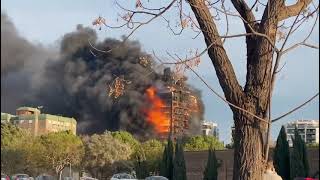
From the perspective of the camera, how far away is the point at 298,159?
84.4 feet

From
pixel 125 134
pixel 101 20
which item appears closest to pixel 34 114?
pixel 125 134

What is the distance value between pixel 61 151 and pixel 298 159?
1142 inches

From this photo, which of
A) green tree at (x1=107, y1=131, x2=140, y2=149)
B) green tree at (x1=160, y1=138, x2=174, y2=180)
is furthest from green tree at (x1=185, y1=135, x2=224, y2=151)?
green tree at (x1=160, y1=138, x2=174, y2=180)

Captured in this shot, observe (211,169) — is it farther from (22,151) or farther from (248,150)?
(248,150)

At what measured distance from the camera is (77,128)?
53.8 meters

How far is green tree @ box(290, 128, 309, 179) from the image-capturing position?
25448 millimetres

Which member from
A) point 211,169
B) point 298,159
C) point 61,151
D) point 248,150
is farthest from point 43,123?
point 248,150

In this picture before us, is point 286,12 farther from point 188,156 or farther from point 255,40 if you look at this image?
point 188,156

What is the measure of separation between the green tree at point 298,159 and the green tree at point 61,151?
27.5 meters

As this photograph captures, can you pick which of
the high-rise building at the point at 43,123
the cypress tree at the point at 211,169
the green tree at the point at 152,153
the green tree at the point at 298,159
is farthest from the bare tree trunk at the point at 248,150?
the high-rise building at the point at 43,123

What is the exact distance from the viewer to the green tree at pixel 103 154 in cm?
5025

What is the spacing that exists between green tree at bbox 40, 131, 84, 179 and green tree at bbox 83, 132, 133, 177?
778mm

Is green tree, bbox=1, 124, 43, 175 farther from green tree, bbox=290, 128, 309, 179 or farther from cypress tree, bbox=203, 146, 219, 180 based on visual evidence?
green tree, bbox=290, 128, 309, 179

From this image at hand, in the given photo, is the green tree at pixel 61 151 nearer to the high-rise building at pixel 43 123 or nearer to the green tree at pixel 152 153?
the high-rise building at pixel 43 123
